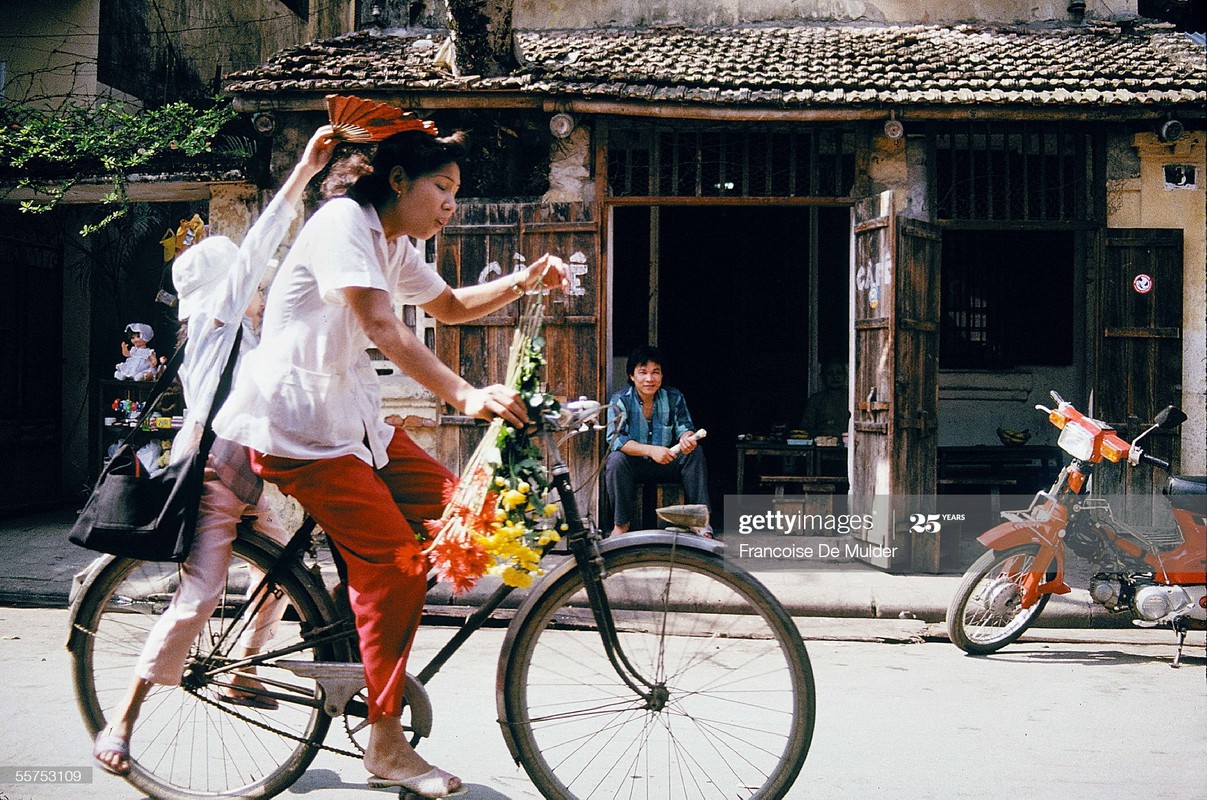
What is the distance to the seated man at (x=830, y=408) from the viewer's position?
937 cm

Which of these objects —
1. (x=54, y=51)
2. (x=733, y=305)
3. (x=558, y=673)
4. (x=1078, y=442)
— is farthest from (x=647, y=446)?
(x=54, y=51)

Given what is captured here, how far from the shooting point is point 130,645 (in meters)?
3.23

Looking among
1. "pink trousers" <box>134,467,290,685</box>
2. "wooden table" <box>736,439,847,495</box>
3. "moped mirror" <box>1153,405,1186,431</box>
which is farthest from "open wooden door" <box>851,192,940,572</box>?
"pink trousers" <box>134,467,290,685</box>

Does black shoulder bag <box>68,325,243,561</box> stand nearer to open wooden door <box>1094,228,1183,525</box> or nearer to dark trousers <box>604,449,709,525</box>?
dark trousers <box>604,449,709,525</box>

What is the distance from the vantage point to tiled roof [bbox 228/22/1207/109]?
7961mm

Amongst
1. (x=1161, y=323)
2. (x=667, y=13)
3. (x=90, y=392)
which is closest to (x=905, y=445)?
(x=1161, y=323)

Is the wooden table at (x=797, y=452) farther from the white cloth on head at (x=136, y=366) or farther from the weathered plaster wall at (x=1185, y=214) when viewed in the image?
the white cloth on head at (x=136, y=366)

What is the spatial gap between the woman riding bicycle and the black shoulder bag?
0.17 meters

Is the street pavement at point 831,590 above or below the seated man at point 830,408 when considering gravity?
below

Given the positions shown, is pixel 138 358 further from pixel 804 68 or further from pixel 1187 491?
pixel 1187 491

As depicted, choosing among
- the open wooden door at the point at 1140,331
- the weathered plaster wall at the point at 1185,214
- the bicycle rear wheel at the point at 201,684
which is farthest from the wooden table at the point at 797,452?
the bicycle rear wheel at the point at 201,684

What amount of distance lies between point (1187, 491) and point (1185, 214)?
3.85m

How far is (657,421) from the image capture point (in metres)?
7.88

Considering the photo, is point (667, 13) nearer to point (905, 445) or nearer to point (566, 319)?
point (566, 319)
